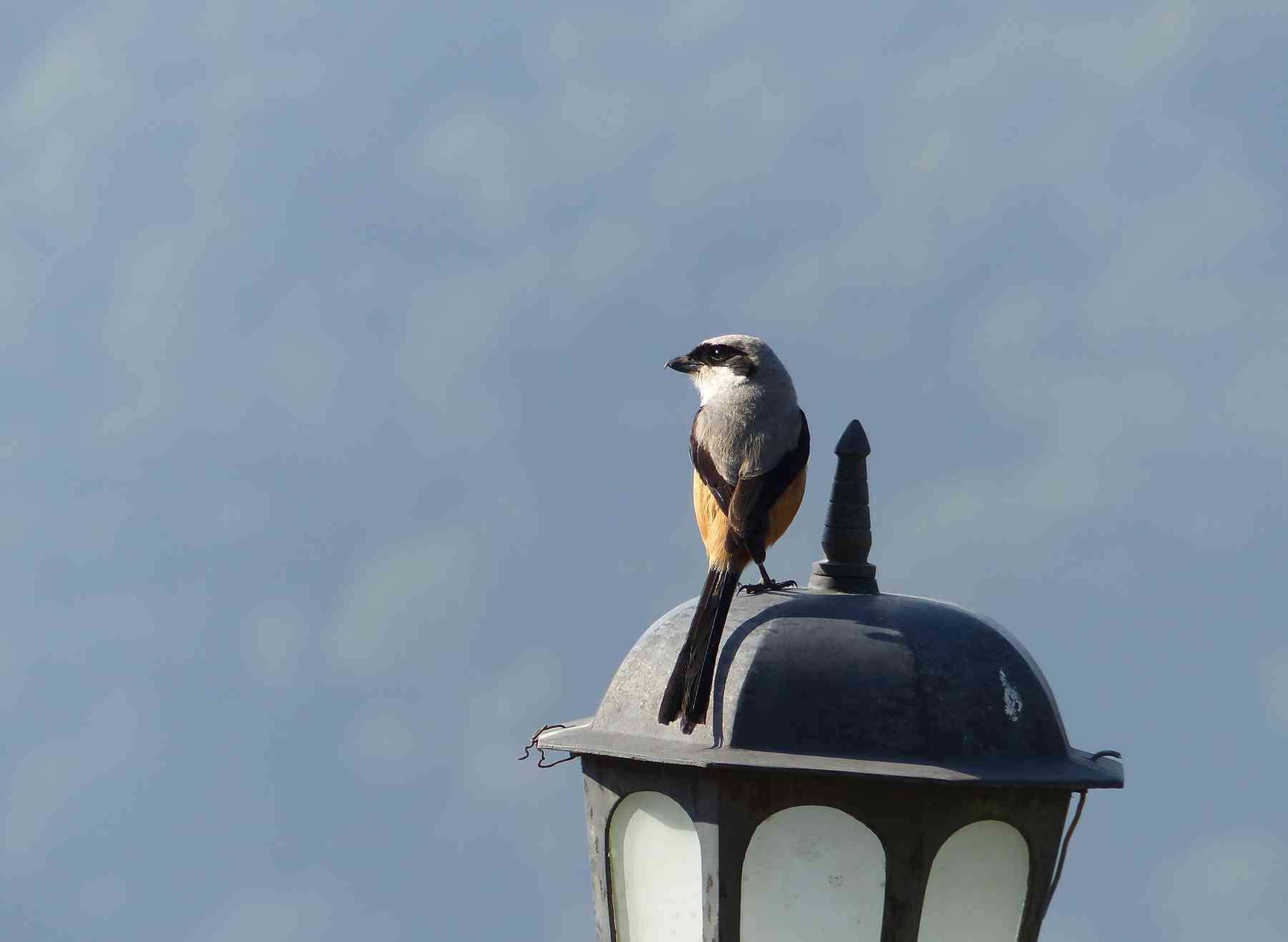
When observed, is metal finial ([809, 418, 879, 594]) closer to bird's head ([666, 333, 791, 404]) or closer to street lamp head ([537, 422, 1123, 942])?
street lamp head ([537, 422, 1123, 942])

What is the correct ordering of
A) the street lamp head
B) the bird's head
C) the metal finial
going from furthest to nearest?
the bird's head
the metal finial
the street lamp head

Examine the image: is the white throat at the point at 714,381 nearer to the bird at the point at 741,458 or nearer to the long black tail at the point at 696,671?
the bird at the point at 741,458

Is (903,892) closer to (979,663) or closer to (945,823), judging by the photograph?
(945,823)

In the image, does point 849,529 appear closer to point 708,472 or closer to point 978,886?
point 708,472

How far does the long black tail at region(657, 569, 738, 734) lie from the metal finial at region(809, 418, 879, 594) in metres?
0.34

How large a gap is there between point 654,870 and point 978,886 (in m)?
0.77

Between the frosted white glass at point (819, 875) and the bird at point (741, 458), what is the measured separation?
59 cm

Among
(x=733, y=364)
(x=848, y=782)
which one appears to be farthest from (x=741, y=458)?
(x=848, y=782)

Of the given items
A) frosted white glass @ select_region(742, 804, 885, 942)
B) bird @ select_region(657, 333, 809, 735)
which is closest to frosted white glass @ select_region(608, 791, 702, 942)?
frosted white glass @ select_region(742, 804, 885, 942)

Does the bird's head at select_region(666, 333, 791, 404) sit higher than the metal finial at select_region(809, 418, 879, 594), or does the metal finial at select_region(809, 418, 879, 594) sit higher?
the bird's head at select_region(666, 333, 791, 404)

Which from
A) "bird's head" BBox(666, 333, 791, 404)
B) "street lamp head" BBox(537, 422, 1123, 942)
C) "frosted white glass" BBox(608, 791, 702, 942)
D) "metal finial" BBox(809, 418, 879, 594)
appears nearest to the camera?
"street lamp head" BBox(537, 422, 1123, 942)

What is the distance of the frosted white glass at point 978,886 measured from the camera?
11.0ft

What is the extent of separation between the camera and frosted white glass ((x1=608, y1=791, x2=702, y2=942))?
3.41m

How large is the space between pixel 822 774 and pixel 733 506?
3.55ft
